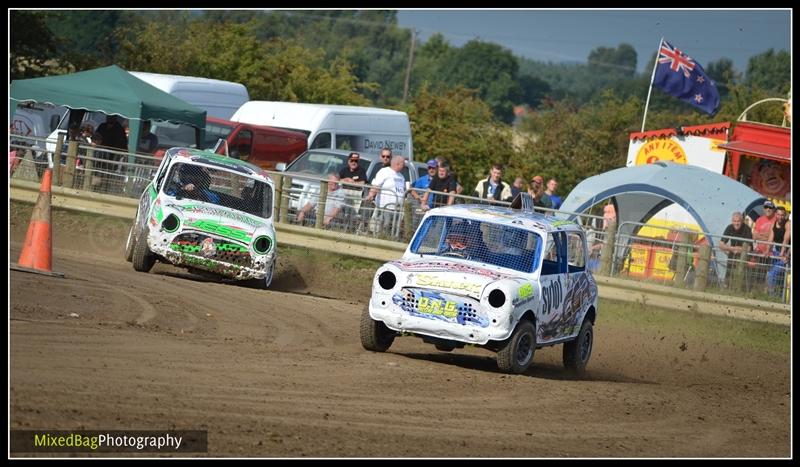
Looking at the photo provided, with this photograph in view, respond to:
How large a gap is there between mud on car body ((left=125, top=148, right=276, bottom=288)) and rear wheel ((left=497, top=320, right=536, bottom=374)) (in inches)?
206

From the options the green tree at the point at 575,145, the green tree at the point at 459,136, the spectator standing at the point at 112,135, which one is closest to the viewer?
the spectator standing at the point at 112,135

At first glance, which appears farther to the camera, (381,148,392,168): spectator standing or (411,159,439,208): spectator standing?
(381,148,392,168): spectator standing

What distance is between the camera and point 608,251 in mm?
20250

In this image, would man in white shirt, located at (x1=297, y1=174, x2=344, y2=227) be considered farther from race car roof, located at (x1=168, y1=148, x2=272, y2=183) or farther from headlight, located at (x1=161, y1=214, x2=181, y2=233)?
headlight, located at (x1=161, y1=214, x2=181, y2=233)

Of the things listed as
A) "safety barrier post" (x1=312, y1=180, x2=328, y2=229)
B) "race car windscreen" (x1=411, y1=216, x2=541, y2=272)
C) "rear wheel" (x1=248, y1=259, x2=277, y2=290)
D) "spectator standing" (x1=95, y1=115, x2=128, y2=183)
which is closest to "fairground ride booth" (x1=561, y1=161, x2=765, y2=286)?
"safety barrier post" (x1=312, y1=180, x2=328, y2=229)

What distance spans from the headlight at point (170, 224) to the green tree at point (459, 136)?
2231cm

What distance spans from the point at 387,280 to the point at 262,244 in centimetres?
461

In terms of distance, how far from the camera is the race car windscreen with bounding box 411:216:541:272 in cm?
1303

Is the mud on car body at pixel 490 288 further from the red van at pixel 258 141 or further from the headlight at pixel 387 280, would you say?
the red van at pixel 258 141

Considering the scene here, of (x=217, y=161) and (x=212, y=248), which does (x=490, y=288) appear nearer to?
(x=212, y=248)

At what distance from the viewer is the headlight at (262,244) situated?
54.7 ft

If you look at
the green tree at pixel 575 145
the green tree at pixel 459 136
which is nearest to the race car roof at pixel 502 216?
the green tree at pixel 459 136

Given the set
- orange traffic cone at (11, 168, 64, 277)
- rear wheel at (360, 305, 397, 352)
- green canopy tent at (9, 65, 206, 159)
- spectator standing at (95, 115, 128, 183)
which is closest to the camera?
rear wheel at (360, 305, 397, 352)

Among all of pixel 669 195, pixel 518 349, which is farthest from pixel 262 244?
pixel 669 195
